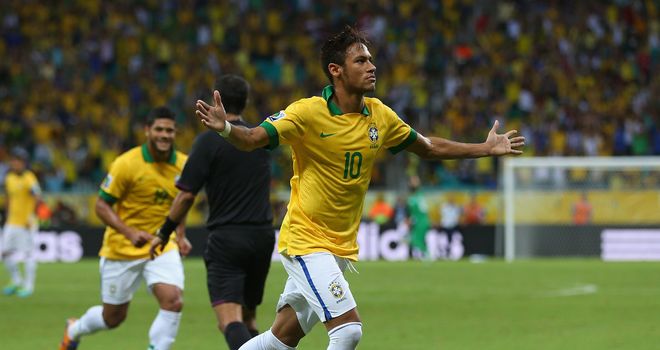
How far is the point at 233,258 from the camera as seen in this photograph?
27.7 ft

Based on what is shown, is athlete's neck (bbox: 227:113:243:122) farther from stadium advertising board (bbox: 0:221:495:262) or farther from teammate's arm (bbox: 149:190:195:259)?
stadium advertising board (bbox: 0:221:495:262)

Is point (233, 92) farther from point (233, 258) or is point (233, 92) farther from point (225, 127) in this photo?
point (225, 127)

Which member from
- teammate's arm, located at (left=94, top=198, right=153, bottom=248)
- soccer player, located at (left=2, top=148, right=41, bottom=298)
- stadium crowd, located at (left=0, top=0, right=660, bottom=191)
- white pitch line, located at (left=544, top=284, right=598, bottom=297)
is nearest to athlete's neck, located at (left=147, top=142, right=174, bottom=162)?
teammate's arm, located at (left=94, top=198, right=153, bottom=248)

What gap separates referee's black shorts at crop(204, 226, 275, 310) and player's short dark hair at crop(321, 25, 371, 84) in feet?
5.96

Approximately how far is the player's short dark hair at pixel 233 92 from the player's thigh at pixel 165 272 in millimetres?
1665

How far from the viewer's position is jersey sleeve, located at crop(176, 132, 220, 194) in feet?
27.7

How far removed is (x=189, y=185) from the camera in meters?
8.45

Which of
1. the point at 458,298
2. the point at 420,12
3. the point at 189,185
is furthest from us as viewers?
the point at 420,12

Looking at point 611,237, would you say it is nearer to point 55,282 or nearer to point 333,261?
point 55,282

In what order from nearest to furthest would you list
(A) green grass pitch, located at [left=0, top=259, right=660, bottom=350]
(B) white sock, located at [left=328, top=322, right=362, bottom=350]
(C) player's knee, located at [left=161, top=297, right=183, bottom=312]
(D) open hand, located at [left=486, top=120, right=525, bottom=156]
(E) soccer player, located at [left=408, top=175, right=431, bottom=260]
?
(B) white sock, located at [left=328, top=322, right=362, bottom=350]
(D) open hand, located at [left=486, top=120, right=525, bottom=156]
(C) player's knee, located at [left=161, top=297, right=183, bottom=312]
(A) green grass pitch, located at [left=0, top=259, right=660, bottom=350]
(E) soccer player, located at [left=408, top=175, right=431, bottom=260]

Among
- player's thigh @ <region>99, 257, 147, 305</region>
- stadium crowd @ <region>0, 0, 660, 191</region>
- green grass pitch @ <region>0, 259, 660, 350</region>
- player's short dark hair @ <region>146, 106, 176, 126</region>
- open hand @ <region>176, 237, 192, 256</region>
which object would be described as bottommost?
green grass pitch @ <region>0, 259, 660, 350</region>

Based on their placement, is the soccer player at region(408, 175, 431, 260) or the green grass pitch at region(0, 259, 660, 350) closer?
the green grass pitch at region(0, 259, 660, 350)

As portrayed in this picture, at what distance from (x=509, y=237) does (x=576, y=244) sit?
58.6 inches

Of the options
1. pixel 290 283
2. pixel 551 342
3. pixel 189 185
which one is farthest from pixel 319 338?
pixel 290 283
